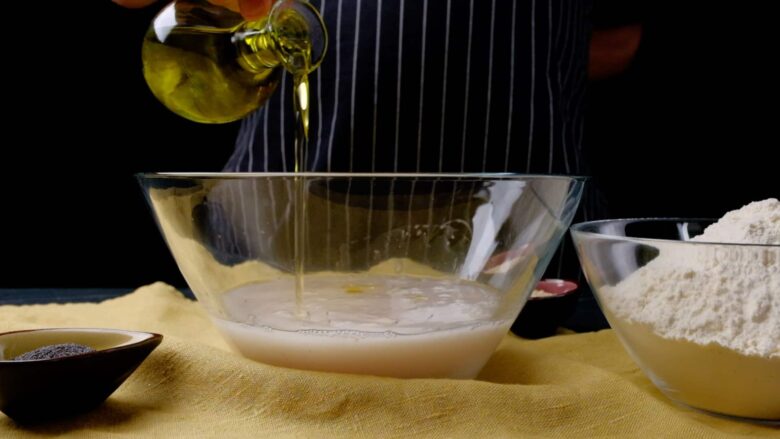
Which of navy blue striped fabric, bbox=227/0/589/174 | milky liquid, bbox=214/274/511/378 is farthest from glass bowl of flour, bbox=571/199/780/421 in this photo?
navy blue striped fabric, bbox=227/0/589/174

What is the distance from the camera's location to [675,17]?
6.91ft

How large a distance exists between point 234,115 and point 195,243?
0.67 feet

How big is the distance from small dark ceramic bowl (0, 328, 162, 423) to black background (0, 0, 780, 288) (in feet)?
5.19

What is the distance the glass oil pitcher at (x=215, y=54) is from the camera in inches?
33.8

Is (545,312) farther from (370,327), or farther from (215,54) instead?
(215,54)

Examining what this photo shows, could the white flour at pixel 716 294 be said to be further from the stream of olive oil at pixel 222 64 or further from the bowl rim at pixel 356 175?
the stream of olive oil at pixel 222 64

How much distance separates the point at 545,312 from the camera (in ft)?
2.98

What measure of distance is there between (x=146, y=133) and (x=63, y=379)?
168cm

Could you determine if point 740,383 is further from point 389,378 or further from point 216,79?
point 216,79

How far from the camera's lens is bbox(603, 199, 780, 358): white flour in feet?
1.94

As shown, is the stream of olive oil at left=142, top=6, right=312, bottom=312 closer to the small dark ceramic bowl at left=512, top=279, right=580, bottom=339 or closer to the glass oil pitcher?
the glass oil pitcher

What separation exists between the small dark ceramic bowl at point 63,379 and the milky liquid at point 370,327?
0.11m

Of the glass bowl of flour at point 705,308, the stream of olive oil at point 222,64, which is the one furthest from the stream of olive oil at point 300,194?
the glass bowl of flour at point 705,308

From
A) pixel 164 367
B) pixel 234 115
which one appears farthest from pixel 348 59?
pixel 164 367
